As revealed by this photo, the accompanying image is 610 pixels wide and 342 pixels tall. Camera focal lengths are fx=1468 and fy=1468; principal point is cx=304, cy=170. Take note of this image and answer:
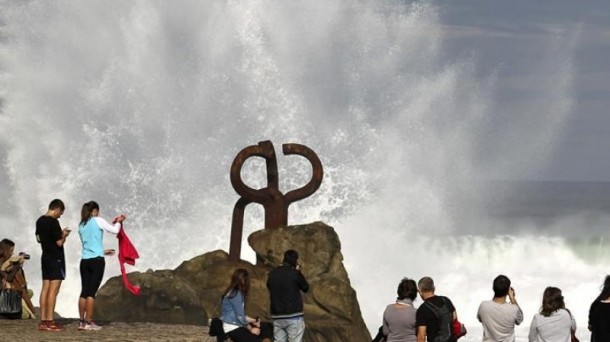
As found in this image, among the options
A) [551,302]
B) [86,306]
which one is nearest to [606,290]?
[551,302]

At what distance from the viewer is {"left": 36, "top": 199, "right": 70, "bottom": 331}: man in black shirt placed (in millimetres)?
12352

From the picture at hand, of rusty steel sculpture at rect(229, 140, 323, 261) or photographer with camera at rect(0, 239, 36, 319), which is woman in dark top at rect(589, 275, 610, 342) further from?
rusty steel sculpture at rect(229, 140, 323, 261)

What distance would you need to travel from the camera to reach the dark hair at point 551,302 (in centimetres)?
951

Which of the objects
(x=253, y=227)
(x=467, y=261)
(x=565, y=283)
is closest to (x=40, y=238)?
(x=253, y=227)

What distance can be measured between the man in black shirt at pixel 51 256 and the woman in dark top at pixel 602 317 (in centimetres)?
463

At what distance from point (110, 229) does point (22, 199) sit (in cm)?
1824

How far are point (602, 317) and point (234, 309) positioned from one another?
8.91 ft

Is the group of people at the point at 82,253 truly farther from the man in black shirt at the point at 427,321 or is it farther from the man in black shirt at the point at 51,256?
the man in black shirt at the point at 427,321

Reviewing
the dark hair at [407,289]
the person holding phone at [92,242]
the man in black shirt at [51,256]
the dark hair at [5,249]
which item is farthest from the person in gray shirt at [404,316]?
the dark hair at [5,249]

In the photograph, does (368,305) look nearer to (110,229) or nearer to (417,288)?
(110,229)

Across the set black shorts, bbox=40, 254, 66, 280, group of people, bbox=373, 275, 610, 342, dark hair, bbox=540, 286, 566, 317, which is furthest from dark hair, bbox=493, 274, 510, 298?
black shorts, bbox=40, 254, 66, 280

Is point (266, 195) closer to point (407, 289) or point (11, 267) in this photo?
point (11, 267)

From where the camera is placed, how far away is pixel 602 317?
972 cm

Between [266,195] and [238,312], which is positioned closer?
[238,312]
